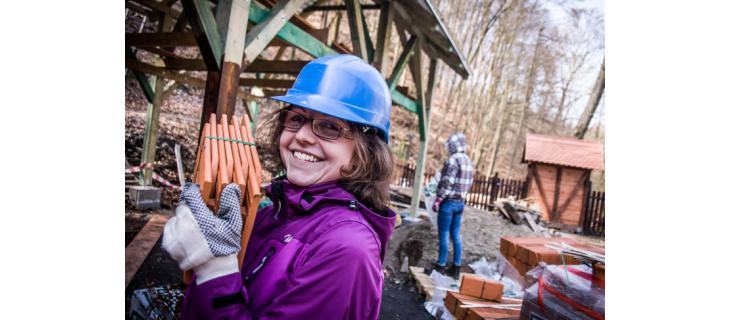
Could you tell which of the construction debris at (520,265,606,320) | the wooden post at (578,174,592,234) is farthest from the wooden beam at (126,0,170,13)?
the wooden post at (578,174,592,234)

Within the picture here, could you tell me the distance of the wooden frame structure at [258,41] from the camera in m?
2.09

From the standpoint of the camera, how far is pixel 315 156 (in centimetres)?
110

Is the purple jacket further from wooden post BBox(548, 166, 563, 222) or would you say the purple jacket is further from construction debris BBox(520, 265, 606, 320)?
wooden post BBox(548, 166, 563, 222)

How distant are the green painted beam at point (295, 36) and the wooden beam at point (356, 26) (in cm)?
25

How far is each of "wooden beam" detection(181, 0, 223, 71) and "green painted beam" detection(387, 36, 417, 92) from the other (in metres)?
2.73

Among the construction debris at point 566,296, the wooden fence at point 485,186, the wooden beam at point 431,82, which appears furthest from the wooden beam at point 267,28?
the wooden fence at point 485,186

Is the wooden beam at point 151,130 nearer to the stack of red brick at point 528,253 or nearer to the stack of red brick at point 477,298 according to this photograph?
the stack of red brick at point 477,298

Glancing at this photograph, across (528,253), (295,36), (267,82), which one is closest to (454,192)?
Answer: (528,253)

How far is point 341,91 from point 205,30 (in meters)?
1.30
